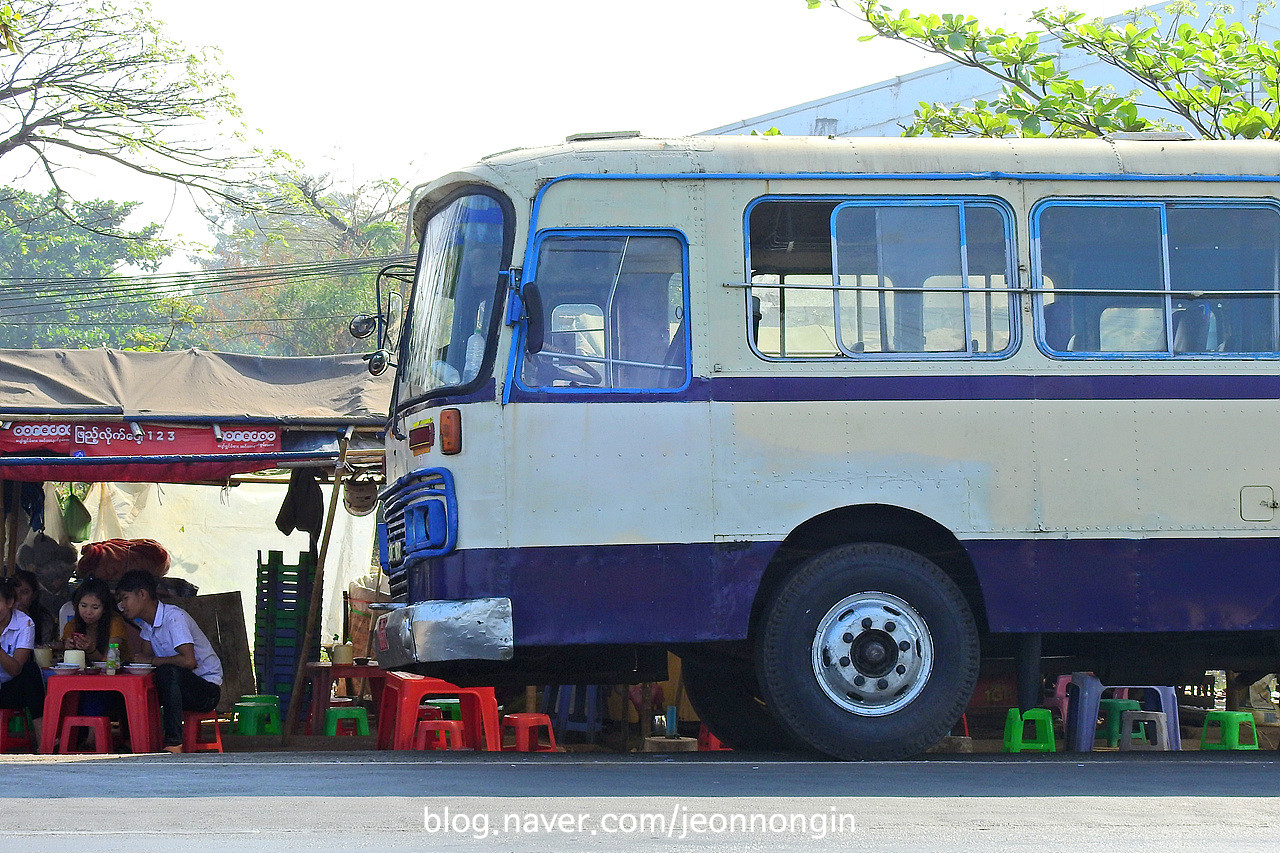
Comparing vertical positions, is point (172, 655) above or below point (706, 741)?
Result: above

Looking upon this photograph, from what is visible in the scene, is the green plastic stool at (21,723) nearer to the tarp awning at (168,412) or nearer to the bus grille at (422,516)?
the tarp awning at (168,412)

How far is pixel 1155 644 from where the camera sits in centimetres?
754

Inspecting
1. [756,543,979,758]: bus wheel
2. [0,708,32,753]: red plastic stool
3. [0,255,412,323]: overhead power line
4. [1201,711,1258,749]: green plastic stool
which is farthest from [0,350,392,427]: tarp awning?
[0,255,412,323]: overhead power line

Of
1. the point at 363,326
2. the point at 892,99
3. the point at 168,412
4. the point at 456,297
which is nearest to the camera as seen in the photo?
the point at 456,297

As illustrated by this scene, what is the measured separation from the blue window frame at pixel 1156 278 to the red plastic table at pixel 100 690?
578 centimetres

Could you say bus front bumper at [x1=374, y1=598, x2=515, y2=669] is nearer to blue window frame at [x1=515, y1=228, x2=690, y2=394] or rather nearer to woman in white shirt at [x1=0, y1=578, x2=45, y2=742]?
blue window frame at [x1=515, y1=228, x2=690, y2=394]

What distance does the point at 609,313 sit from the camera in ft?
21.7

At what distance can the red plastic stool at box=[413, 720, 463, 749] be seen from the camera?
9.25m

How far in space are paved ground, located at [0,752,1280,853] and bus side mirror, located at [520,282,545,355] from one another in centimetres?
187

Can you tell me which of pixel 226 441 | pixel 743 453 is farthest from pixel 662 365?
pixel 226 441

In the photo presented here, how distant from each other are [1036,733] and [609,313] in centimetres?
408

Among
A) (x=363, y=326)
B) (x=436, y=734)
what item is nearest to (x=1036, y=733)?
(x=436, y=734)

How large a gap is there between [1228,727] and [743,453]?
471 centimetres

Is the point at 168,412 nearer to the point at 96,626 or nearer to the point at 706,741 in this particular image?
the point at 96,626
